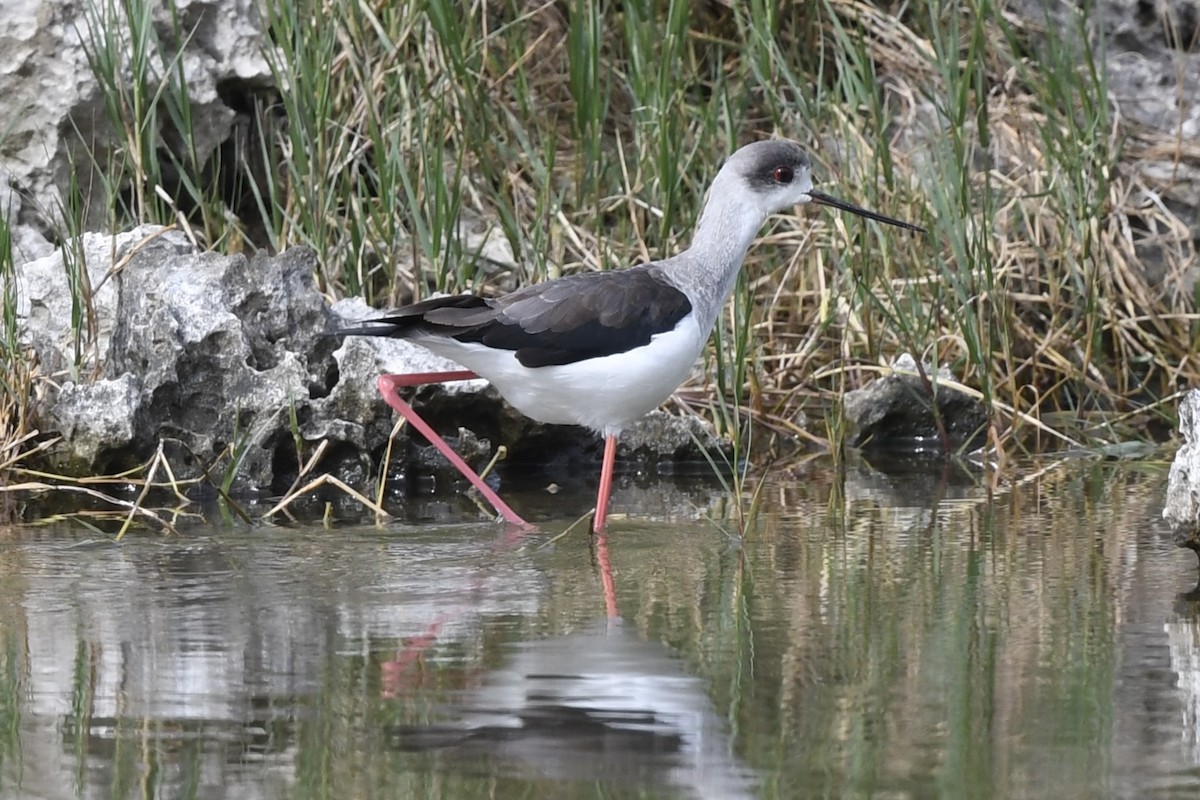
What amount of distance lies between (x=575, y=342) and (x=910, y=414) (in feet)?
5.77

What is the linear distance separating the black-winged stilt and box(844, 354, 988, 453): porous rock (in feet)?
3.57

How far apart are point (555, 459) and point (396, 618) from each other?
2.29m

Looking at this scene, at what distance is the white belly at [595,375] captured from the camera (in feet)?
15.5

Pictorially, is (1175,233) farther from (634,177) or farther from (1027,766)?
(1027,766)

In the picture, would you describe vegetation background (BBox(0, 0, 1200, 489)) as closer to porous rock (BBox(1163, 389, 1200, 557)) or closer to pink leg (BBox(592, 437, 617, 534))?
pink leg (BBox(592, 437, 617, 534))

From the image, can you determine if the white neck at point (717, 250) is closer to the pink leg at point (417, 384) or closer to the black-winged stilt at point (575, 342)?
the black-winged stilt at point (575, 342)

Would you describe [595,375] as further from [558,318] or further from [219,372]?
[219,372]

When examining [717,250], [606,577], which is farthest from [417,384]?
[606,577]

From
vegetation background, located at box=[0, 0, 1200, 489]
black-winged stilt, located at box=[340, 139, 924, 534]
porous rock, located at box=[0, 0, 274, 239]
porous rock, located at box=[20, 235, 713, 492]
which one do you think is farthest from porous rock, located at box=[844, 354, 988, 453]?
porous rock, located at box=[0, 0, 274, 239]

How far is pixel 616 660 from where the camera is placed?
3244 millimetres

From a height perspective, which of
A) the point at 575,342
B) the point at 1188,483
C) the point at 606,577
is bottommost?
the point at 606,577

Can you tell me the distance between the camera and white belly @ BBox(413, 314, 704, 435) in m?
4.73

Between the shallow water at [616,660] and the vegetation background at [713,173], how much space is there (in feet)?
4.52

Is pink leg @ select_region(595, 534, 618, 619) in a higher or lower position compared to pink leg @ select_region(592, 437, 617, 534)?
lower
